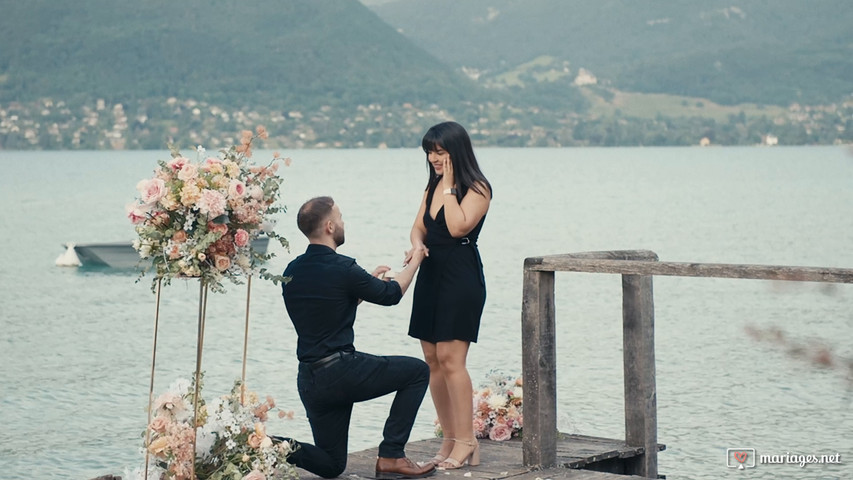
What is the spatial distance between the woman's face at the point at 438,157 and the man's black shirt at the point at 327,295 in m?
0.69

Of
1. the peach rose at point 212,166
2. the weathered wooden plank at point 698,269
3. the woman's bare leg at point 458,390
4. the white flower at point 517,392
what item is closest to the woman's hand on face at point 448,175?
the weathered wooden plank at point 698,269

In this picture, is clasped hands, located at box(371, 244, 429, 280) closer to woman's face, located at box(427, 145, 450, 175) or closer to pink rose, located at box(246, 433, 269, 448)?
woman's face, located at box(427, 145, 450, 175)

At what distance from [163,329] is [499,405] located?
19.2 metres

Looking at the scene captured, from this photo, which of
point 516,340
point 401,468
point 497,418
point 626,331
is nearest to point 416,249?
point 401,468

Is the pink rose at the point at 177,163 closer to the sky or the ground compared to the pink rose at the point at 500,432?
closer to the sky

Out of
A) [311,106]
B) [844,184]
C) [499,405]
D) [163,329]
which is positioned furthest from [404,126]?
[499,405]

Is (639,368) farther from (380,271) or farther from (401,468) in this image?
(380,271)

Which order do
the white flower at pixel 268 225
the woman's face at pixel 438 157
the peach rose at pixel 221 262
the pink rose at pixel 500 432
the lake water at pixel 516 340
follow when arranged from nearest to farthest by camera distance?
the peach rose at pixel 221 262, the white flower at pixel 268 225, the woman's face at pixel 438 157, the pink rose at pixel 500 432, the lake water at pixel 516 340

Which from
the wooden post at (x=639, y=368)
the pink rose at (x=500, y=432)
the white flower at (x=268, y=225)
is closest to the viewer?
the white flower at (x=268, y=225)

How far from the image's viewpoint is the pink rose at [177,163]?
5.73 m

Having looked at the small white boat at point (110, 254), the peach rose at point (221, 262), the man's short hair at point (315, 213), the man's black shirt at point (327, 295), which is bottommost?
the man's black shirt at point (327, 295)

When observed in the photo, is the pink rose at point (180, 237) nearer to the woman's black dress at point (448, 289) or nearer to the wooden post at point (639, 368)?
the woman's black dress at point (448, 289)

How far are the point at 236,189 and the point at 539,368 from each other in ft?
5.85

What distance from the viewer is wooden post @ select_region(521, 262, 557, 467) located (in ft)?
20.9
